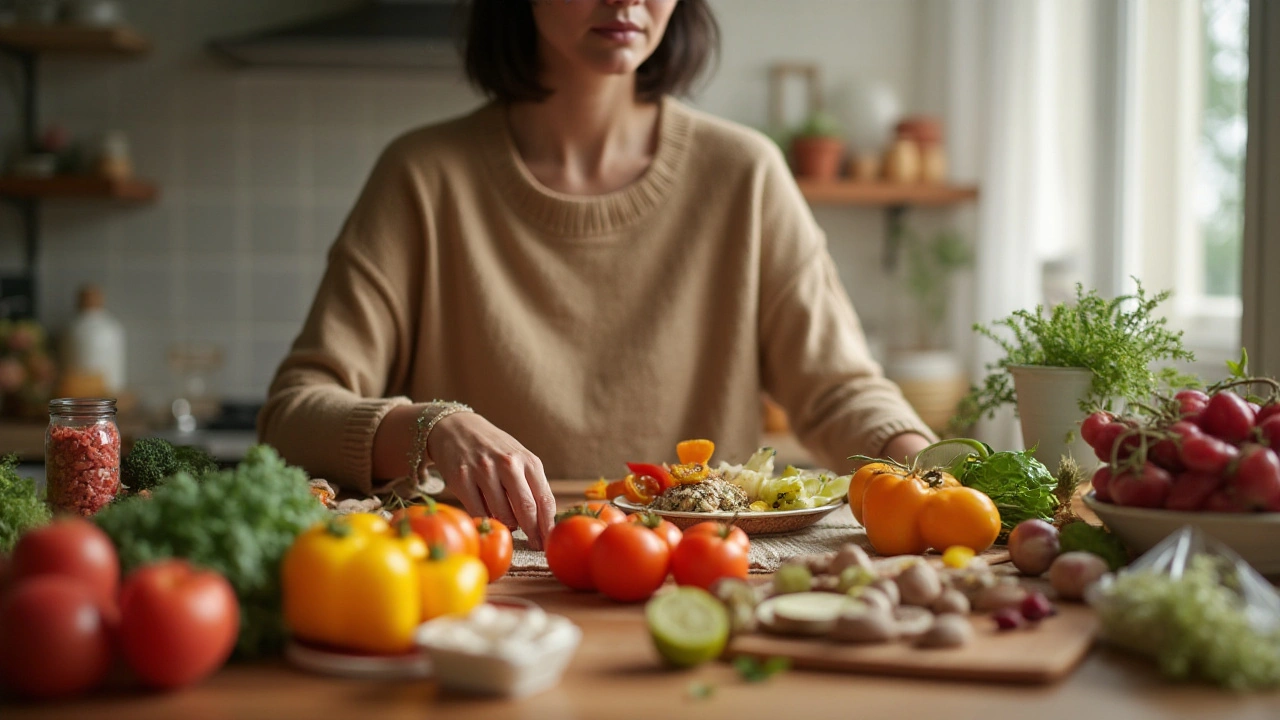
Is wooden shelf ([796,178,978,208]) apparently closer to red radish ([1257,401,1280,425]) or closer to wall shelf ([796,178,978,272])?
wall shelf ([796,178,978,272])

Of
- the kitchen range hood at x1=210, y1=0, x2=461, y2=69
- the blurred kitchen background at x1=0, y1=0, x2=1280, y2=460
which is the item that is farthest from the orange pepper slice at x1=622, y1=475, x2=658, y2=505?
the kitchen range hood at x1=210, y1=0, x2=461, y2=69

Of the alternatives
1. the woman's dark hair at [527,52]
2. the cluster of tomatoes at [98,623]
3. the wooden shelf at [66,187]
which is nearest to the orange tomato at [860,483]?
the cluster of tomatoes at [98,623]

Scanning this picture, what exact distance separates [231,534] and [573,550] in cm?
30

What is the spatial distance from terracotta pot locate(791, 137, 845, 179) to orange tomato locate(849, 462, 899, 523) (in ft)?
8.54

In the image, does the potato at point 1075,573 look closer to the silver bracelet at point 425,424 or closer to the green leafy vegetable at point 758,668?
the green leafy vegetable at point 758,668

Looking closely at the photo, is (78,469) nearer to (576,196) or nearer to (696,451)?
(696,451)

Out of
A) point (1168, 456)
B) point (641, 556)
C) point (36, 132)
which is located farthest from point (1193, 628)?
point (36, 132)

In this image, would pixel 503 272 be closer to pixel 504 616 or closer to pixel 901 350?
pixel 504 616

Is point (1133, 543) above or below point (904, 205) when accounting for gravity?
below

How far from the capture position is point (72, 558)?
751 millimetres

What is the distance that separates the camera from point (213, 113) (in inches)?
149

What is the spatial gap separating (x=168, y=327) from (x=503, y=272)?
2257 millimetres

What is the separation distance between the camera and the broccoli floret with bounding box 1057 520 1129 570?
3.33 ft

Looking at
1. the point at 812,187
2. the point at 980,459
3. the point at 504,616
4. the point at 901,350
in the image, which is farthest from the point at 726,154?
the point at 901,350
